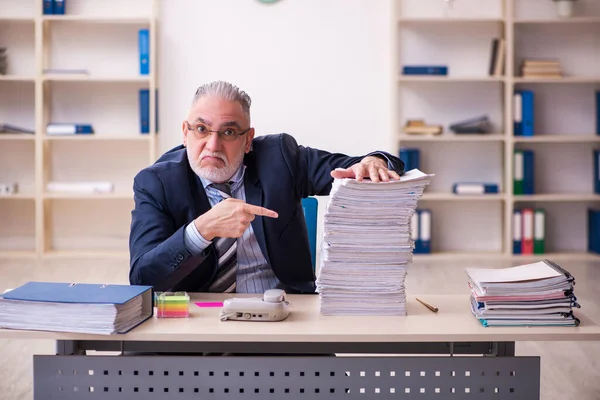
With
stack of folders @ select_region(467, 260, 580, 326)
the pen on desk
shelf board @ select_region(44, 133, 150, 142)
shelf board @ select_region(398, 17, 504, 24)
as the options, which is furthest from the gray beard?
shelf board @ select_region(398, 17, 504, 24)

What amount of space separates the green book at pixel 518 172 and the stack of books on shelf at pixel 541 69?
23.6 inches

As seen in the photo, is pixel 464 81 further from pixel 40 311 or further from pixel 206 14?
pixel 40 311

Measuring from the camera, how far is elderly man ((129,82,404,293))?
7.84 feet

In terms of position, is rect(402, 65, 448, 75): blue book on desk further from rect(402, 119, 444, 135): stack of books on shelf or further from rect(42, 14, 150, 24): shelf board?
rect(42, 14, 150, 24): shelf board

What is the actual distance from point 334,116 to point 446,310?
15.0 ft

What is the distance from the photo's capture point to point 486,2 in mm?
6629

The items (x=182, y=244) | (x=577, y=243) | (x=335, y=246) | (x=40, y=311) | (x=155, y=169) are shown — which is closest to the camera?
(x=40, y=311)

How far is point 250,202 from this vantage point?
2.63 meters

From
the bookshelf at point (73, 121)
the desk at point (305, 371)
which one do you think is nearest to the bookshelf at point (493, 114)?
the bookshelf at point (73, 121)

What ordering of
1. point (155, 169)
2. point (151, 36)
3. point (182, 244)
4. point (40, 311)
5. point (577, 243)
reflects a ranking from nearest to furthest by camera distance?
point (40, 311), point (182, 244), point (155, 169), point (151, 36), point (577, 243)

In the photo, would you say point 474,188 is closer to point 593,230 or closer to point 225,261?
point 593,230

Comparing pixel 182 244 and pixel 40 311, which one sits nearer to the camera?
pixel 40 311

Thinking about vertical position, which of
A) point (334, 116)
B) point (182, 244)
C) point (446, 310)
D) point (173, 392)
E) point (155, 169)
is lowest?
point (173, 392)

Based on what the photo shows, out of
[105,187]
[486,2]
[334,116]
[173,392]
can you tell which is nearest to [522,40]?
[486,2]
